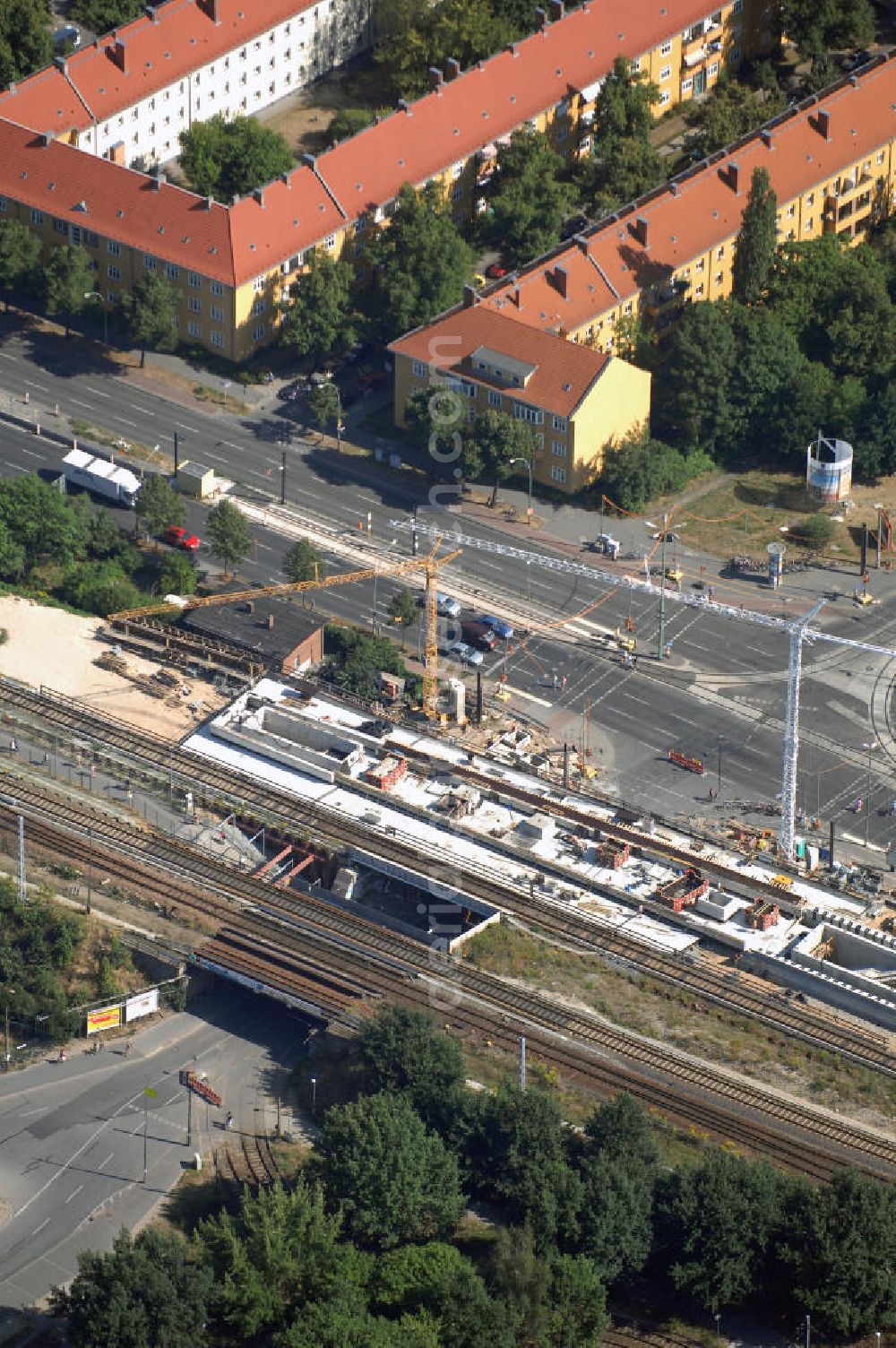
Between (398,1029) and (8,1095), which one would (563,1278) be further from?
(8,1095)

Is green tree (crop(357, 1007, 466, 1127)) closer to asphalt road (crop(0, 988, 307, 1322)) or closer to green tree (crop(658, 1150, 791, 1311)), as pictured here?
asphalt road (crop(0, 988, 307, 1322))

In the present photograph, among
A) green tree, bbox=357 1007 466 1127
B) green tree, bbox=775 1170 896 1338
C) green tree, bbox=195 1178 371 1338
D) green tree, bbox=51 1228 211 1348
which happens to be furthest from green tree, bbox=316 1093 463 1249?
green tree, bbox=775 1170 896 1338

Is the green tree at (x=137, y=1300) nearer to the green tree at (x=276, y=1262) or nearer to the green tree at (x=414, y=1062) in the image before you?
the green tree at (x=276, y=1262)

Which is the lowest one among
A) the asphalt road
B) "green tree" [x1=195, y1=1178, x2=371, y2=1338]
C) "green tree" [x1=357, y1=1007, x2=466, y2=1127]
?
the asphalt road

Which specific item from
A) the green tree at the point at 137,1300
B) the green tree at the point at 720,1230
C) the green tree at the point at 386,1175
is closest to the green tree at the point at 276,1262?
the green tree at the point at 137,1300

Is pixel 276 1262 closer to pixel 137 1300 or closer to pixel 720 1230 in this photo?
pixel 137 1300

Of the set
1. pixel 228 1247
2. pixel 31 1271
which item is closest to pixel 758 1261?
pixel 228 1247

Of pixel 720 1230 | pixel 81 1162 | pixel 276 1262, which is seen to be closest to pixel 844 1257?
pixel 720 1230

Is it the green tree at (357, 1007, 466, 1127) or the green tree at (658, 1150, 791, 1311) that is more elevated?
the green tree at (357, 1007, 466, 1127)
